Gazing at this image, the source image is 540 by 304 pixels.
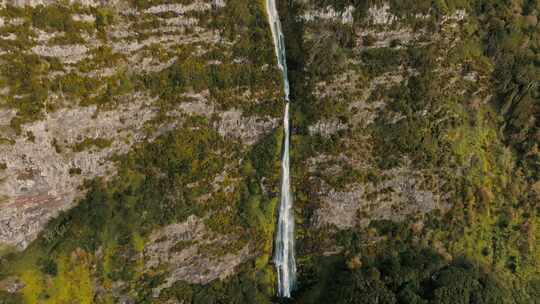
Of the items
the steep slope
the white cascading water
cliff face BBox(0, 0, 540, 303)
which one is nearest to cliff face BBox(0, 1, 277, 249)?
cliff face BBox(0, 0, 540, 303)

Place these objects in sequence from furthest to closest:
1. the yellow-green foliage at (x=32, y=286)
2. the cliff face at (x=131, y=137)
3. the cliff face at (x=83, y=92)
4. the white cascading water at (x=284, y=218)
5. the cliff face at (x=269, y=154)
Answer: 1. the white cascading water at (x=284, y=218)
2. the cliff face at (x=269, y=154)
3. the yellow-green foliage at (x=32, y=286)
4. the cliff face at (x=131, y=137)
5. the cliff face at (x=83, y=92)

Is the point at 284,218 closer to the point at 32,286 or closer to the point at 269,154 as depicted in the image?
the point at 269,154

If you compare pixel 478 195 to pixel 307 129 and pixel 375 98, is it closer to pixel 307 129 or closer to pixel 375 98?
pixel 375 98

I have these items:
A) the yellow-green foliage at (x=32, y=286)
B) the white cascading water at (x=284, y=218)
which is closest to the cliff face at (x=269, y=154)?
the yellow-green foliage at (x=32, y=286)

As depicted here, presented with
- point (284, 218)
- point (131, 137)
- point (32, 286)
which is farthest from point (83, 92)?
point (284, 218)

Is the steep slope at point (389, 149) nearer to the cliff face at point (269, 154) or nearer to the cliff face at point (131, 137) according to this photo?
the cliff face at point (269, 154)

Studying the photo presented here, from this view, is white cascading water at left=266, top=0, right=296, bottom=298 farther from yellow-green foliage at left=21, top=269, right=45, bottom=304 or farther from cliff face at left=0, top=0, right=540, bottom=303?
yellow-green foliage at left=21, top=269, right=45, bottom=304
